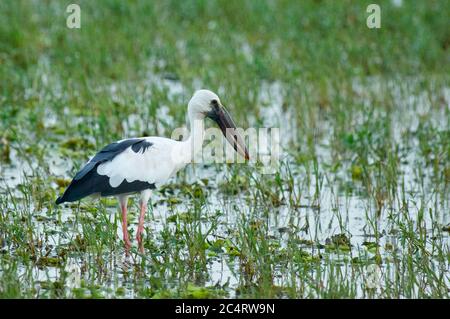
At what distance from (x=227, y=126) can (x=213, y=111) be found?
0.52 feet

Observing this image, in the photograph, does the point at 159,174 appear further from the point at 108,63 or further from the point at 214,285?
the point at 108,63

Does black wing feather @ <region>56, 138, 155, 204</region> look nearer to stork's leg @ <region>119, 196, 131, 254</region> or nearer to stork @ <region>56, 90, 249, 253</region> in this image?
stork @ <region>56, 90, 249, 253</region>

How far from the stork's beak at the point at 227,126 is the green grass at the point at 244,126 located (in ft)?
0.64

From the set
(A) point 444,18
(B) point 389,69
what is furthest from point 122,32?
(A) point 444,18

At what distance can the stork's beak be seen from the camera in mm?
6879

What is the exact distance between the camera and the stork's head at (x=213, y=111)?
6812mm

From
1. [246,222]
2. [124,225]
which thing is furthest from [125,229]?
[246,222]

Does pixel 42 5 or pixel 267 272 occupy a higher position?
pixel 42 5

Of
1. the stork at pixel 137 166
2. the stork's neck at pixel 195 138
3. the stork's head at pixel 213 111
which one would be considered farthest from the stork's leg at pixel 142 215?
the stork's head at pixel 213 111

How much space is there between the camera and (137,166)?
6480 millimetres

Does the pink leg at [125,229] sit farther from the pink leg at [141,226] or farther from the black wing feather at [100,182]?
the black wing feather at [100,182]

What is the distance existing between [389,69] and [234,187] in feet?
14.4

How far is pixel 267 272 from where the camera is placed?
545 cm

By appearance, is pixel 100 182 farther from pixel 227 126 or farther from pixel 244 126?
pixel 244 126
